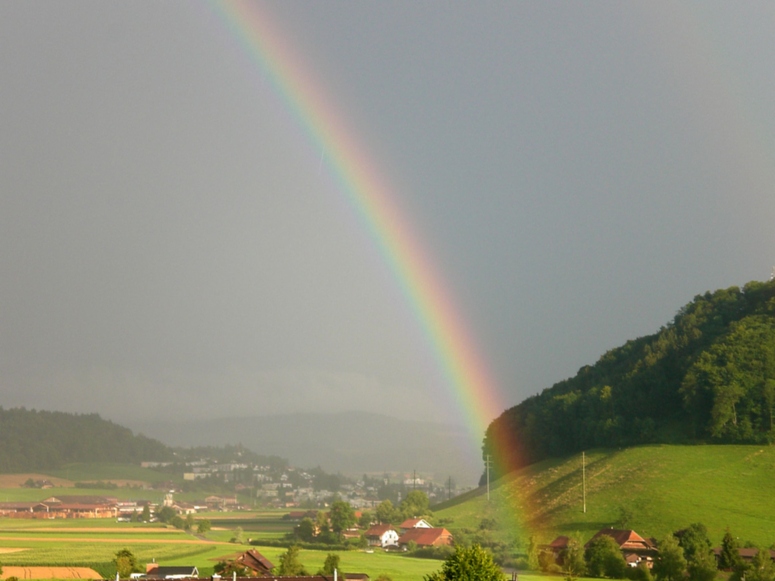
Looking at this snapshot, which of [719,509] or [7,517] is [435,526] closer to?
[719,509]

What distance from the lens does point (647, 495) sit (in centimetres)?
11731

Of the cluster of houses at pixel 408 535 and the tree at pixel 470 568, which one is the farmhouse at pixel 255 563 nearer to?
the tree at pixel 470 568

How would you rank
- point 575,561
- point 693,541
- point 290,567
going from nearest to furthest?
point 290,567, point 575,561, point 693,541

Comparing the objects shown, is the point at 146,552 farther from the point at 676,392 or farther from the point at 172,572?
the point at 676,392

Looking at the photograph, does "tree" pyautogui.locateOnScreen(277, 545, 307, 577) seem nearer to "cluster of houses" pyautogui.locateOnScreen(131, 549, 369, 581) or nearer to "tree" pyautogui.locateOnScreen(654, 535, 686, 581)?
"cluster of houses" pyautogui.locateOnScreen(131, 549, 369, 581)

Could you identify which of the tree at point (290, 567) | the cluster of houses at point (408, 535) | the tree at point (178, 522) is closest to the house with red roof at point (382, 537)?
the cluster of houses at point (408, 535)

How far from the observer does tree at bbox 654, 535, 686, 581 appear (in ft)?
260

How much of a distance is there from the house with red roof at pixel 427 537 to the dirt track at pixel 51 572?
44.0 m

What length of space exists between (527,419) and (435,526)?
164 ft

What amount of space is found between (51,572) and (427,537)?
4956cm

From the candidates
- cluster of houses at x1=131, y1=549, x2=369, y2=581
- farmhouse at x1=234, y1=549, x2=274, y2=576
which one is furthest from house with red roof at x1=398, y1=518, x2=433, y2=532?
farmhouse at x1=234, y1=549, x2=274, y2=576

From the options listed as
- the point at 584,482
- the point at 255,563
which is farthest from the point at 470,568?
the point at 584,482

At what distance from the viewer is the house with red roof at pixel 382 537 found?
126250 mm

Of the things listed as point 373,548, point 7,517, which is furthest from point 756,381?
point 7,517
